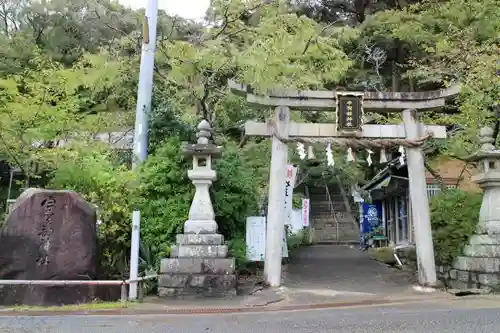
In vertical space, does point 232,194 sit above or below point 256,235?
above

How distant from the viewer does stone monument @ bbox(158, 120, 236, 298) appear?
9773 mm

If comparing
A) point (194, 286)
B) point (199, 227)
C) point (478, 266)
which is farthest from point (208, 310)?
point (478, 266)

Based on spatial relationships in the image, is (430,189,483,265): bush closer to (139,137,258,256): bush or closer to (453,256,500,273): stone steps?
(453,256,500,273): stone steps

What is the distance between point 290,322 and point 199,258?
349cm

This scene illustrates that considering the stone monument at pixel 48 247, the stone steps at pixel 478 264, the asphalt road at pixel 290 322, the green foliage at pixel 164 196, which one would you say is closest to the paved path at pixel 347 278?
the stone steps at pixel 478 264

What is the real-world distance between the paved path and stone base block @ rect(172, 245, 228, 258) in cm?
235

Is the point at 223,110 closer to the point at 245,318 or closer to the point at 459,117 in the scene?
the point at 459,117

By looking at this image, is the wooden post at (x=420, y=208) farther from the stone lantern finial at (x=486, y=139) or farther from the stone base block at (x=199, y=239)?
the stone base block at (x=199, y=239)

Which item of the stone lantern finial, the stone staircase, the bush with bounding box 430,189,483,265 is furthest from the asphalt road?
the stone staircase

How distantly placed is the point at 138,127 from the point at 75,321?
21.3 feet

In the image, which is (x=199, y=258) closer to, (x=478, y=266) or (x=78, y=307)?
(x=78, y=307)

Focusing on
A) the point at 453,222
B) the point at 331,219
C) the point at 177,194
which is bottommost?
the point at 453,222

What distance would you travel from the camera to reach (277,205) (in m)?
11.2

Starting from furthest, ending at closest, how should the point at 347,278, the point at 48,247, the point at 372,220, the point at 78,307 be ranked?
the point at 372,220 < the point at 347,278 < the point at 48,247 < the point at 78,307
